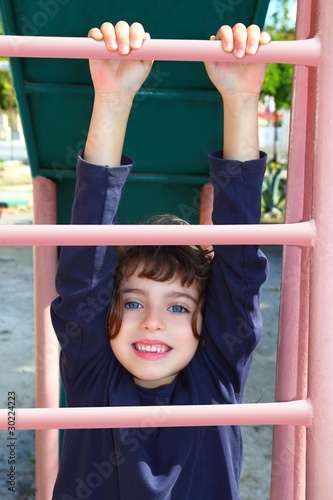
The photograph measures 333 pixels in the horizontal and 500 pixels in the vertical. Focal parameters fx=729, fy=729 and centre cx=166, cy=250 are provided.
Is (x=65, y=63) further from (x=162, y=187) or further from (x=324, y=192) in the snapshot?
(x=324, y=192)

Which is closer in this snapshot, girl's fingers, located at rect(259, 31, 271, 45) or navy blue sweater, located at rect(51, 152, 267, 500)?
girl's fingers, located at rect(259, 31, 271, 45)

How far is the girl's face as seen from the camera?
4.00ft

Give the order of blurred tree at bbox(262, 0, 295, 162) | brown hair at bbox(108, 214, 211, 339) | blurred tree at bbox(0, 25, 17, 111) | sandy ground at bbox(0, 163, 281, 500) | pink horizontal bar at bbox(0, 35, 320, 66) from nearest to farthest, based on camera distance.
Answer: pink horizontal bar at bbox(0, 35, 320, 66) < brown hair at bbox(108, 214, 211, 339) < sandy ground at bbox(0, 163, 281, 500) < blurred tree at bbox(262, 0, 295, 162) < blurred tree at bbox(0, 25, 17, 111)

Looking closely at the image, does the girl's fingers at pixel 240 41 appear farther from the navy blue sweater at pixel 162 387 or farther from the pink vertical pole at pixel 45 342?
the pink vertical pole at pixel 45 342

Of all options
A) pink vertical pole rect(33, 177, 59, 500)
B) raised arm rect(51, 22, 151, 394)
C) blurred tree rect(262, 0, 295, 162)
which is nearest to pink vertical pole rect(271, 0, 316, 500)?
raised arm rect(51, 22, 151, 394)

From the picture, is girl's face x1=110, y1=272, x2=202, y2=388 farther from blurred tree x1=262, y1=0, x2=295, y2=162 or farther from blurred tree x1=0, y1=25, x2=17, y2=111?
blurred tree x1=0, y1=25, x2=17, y2=111

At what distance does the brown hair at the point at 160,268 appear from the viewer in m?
1.26

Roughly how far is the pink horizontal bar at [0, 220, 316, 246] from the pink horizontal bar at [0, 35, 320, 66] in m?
0.23

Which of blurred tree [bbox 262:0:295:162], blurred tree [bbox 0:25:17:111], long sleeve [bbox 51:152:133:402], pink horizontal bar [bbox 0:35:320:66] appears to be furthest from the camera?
blurred tree [bbox 0:25:17:111]

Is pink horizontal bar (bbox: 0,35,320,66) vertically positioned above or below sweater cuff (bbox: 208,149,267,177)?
above

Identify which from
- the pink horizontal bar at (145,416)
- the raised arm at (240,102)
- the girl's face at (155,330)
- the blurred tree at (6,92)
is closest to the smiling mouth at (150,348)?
the girl's face at (155,330)

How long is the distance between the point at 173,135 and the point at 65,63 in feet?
1.10

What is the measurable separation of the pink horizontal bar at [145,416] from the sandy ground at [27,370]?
1257 millimetres

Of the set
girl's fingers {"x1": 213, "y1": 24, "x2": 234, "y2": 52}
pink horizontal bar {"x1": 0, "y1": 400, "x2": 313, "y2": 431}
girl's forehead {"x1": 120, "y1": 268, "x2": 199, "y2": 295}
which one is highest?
girl's fingers {"x1": 213, "y1": 24, "x2": 234, "y2": 52}
